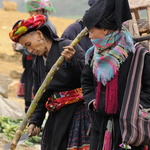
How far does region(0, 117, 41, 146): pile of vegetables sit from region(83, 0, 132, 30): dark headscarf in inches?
154

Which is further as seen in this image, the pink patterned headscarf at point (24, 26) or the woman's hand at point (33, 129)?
the woman's hand at point (33, 129)

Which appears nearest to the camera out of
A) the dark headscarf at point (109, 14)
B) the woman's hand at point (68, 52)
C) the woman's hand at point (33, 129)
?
the dark headscarf at point (109, 14)

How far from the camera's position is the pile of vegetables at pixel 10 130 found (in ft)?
24.3

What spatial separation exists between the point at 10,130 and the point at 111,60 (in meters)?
4.38

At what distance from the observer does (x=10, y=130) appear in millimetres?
7730

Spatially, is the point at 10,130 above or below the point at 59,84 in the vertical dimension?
below

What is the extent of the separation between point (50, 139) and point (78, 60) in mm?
861

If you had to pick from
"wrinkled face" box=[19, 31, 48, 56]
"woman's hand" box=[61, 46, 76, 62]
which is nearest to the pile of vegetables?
"wrinkled face" box=[19, 31, 48, 56]

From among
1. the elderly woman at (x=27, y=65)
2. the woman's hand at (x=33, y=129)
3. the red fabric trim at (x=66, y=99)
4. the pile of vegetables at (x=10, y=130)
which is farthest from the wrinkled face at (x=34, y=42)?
the elderly woman at (x=27, y=65)

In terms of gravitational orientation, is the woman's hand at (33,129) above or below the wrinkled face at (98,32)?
below

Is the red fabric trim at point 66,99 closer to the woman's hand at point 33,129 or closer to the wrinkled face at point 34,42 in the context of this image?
the woman's hand at point 33,129

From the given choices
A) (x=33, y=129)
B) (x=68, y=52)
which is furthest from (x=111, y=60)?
(x=33, y=129)

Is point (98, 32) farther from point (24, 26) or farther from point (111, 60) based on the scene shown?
point (24, 26)

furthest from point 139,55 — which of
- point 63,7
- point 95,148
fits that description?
point 63,7
